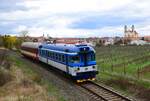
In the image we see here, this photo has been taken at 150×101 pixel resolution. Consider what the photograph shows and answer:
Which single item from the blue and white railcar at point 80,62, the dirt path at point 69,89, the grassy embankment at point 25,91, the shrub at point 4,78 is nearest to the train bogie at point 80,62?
the blue and white railcar at point 80,62

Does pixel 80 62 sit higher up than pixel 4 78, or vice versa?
pixel 80 62

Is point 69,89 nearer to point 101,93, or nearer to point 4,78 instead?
point 101,93

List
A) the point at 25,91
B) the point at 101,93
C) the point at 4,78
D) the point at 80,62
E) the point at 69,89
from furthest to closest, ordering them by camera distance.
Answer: the point at 80,62
the point at 4,78
the point at 69,89
the point at 101,93
the point at 25,91

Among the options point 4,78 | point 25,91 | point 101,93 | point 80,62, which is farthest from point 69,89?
point 4,78

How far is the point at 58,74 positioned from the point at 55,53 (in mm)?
2256

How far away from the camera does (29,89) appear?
22.8 m

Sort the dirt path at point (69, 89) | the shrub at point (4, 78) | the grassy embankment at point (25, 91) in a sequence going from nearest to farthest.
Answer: the grassy embankment at point (25, 91) < the dirt path at point (69, 89) < the shrub at point (4, 78)

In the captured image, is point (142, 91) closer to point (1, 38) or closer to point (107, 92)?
point (107, 92)

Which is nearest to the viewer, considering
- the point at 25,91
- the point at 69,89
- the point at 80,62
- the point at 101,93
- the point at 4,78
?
the point at 25,91

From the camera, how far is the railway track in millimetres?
20812

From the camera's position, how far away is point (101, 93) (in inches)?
905

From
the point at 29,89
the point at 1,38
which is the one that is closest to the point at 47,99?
the point at 29,89

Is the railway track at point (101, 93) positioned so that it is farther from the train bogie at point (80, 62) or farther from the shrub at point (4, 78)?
the shrub at point (4, 78)

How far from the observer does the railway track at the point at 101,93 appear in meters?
20.8
